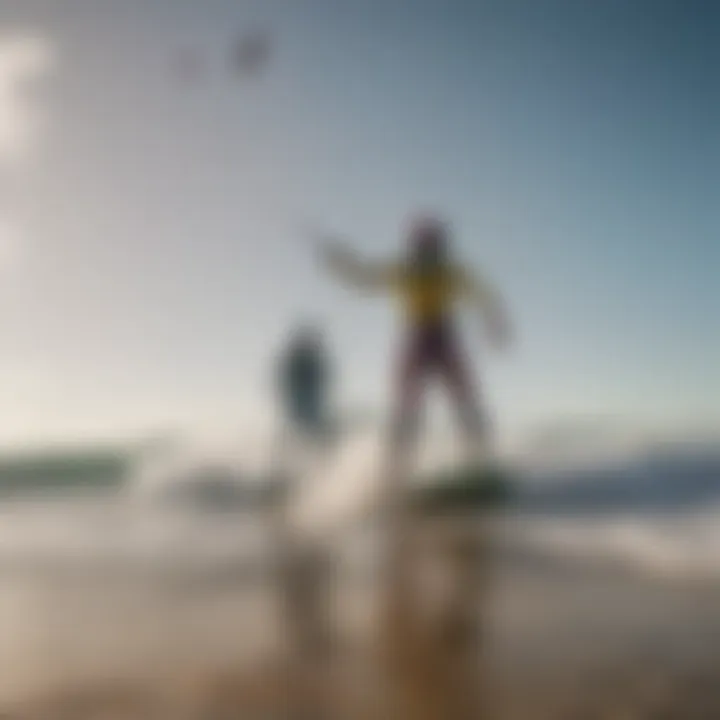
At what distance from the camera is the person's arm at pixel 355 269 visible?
201 centimetres

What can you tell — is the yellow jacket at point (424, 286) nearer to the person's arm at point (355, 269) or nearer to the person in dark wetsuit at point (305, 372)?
the person's arm at point (355, 269)

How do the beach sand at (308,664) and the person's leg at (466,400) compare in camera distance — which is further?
the person's leg at (466,400)

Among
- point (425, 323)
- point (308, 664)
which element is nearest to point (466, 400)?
→ point (425, 323)

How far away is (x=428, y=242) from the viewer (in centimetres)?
203

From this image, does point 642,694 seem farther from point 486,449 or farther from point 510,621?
point 486,449

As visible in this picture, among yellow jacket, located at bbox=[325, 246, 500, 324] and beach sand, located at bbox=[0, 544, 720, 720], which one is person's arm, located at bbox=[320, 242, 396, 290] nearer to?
yellow jacket, located at bbox=[325, 246, 500, 324]

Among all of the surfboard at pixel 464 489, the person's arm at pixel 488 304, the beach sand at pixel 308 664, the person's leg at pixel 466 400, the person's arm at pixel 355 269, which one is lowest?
the beach sand at pixel 308 664

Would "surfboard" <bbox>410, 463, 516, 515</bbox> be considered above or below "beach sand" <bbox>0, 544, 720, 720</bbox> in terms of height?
above

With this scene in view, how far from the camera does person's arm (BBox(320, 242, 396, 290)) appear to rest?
2.01m

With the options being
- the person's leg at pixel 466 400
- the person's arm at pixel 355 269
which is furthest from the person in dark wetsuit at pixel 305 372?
the person's leg at pixel 466 400

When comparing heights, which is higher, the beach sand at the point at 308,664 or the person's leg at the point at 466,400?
the person's leg at the point at 466,400

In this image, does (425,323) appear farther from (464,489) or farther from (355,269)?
(464,489)

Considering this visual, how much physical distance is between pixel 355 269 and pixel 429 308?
180mm

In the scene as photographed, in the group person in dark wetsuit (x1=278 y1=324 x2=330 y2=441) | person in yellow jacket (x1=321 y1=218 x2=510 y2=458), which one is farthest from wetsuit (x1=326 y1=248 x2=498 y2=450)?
person in dark wetsuit (x1=278 y1=324 x2=330 y2=441)
